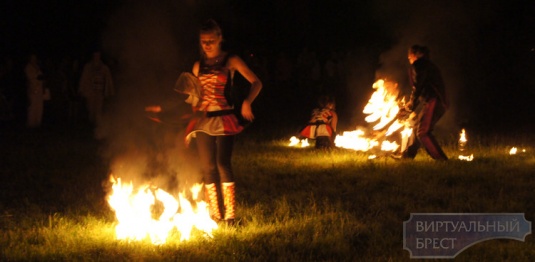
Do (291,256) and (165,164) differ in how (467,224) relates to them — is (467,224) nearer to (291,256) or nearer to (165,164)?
(291,256)

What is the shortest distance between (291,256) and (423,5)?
16.5 m

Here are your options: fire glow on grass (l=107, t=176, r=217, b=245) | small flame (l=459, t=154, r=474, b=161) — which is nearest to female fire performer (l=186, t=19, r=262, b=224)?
fire glow on grass (l=107, t=176, r=217, b=245)

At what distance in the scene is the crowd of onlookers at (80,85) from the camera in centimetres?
1964

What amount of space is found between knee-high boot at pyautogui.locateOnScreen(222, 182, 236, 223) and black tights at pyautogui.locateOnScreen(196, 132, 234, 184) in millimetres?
55

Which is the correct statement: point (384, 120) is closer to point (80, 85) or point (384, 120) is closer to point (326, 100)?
point (326, 100)

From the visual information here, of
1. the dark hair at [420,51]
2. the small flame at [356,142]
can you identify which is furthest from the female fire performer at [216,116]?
the small flame at [356,142]

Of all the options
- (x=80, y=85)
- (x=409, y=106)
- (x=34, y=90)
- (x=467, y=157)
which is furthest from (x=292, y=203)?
(x=34, y=90)

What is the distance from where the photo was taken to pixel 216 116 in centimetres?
764

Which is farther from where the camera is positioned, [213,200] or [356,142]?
[356,142]

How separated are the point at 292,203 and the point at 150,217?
214 centimetres

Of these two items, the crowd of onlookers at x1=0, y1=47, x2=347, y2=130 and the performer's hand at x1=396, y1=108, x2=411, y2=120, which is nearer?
the performer's hand at x1=396, y1=108, x2=411, y2=120

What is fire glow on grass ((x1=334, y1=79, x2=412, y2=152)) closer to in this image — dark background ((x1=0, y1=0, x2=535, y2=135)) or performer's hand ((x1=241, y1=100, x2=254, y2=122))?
dark background ((x1=0, y1=0, x2=535, y2=135))

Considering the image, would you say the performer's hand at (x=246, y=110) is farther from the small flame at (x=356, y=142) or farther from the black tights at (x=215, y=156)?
the small flame at (x=356, y=142)

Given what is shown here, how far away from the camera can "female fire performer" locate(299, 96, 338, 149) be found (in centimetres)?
1442
